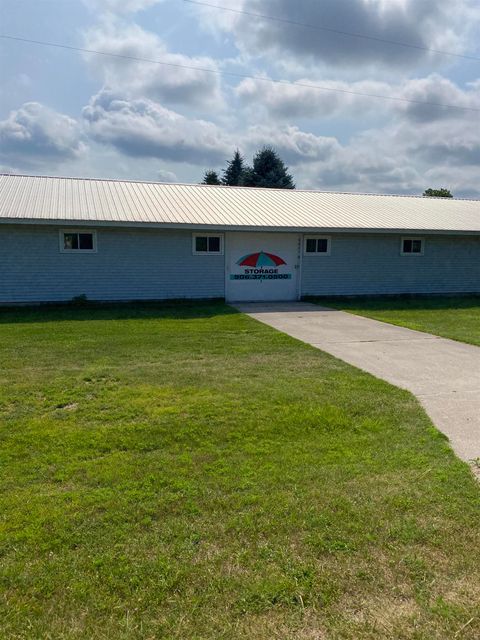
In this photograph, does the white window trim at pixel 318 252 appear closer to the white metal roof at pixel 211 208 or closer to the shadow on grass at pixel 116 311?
the white metal roof at pixel 211 208

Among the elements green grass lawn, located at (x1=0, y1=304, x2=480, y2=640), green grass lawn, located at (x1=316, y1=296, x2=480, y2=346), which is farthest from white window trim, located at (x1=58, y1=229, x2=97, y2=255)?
green grass lawn, located at (x1=0, y1=304, x2=480, y2=640)

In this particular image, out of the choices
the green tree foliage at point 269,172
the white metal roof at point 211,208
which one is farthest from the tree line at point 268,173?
the white metal roof at point 211,208

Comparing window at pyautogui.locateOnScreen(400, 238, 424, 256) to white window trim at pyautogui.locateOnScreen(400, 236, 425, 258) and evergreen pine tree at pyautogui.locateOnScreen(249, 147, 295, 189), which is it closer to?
white window trim at pyautogui.locateOnScreen(400, 236, 425, 258)

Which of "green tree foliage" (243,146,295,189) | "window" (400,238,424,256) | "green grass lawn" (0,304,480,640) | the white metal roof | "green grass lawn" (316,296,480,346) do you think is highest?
"green tree foliage" (243,146,295,189)

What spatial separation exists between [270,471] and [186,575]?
1232 millimetres

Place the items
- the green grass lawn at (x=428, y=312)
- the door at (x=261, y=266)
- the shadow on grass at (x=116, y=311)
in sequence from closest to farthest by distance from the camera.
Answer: the green grass lawn at (x=428, y=312) < the shadow on grass at (x=116, y=311) < the door at (x=261, y=266)

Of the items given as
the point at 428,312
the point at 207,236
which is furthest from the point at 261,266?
the point at 428,312

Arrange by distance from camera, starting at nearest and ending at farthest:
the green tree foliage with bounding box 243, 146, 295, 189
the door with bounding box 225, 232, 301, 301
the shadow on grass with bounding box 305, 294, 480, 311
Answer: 1. the shadow on grass with bounding box 305, 294, 480, 311
2. the door with bounding box 225, 232, 301, 301
3. the green tree foliage with bounding box 243, 146, 295, 189

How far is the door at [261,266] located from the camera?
15164mm

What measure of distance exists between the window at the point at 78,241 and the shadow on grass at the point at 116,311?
1546 millimetres

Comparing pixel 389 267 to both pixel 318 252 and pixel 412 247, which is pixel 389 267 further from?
pixel 318 252

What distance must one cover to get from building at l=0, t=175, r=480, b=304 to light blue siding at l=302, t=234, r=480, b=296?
0.12 feet

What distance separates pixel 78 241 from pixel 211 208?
4.44 meters

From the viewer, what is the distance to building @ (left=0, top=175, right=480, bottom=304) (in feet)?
44.1
